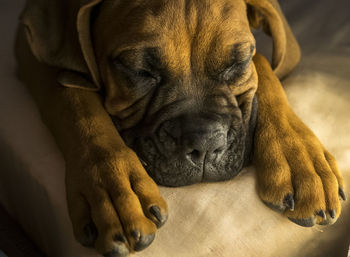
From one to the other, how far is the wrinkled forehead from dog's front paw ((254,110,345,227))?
348 mm

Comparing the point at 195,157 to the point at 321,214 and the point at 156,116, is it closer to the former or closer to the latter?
the point at 156,116

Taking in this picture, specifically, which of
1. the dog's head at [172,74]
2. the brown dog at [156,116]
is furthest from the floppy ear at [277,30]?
the dog's head at [172,74]

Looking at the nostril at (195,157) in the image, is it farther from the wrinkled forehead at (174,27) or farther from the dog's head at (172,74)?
the wrinkled forehead at (174,27)

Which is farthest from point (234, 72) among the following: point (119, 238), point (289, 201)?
point (119, 238)

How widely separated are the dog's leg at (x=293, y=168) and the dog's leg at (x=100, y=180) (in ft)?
1.23

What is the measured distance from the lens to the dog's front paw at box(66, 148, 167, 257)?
1280mm

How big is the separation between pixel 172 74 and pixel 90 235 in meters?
0.57

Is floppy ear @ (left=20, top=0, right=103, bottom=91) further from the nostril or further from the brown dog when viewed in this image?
the nostril

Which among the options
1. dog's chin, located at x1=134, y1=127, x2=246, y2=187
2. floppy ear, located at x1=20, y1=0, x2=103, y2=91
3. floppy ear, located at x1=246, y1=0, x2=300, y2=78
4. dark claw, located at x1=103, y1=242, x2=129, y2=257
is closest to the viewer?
dark claw, located at x1=103, y1=242, x2=129, y2=257

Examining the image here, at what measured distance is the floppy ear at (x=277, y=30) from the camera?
1746mm

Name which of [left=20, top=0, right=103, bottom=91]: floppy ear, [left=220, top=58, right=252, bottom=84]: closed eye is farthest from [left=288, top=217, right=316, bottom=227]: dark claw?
[left=20, top=0, right=103, bottom=91]: floppy ear

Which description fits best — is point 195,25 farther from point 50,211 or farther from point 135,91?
point 50,211

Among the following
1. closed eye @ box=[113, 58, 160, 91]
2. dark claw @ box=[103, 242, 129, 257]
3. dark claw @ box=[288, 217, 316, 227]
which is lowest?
dark claw @ box=[288, 217, 316, 227]

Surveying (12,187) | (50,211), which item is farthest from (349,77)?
(12,187)
